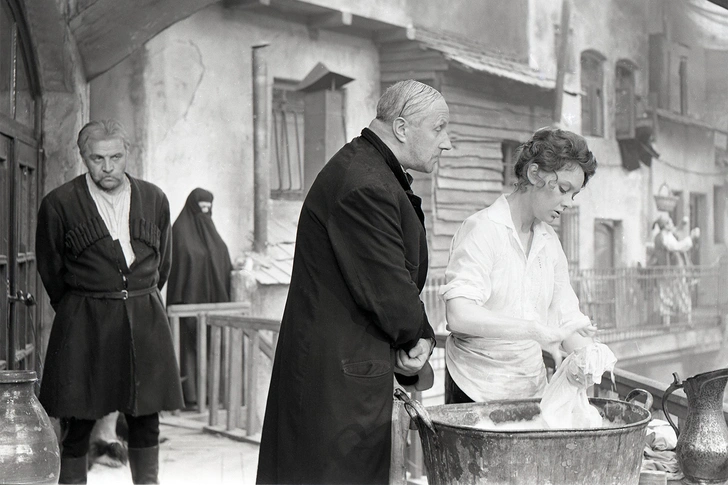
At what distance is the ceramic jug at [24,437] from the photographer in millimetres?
2639

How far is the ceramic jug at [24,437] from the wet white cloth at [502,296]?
1213 millimetres

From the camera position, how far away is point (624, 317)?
37.7 feet

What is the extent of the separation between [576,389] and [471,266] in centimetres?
44

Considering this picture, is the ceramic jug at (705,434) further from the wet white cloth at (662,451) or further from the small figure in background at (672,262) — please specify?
the small figure in background at (672,262)

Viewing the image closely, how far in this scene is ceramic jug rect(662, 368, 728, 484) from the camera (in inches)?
98.0

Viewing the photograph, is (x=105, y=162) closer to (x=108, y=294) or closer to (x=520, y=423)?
(x=108, y=294)

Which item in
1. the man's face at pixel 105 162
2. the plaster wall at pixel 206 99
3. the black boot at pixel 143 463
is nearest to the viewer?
the man's face at pixel 105 162

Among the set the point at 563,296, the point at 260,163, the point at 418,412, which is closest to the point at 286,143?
the point at 260,163

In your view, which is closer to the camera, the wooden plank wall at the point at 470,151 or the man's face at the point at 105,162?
the man's face at the point at 105,162

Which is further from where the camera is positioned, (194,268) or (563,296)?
(194,268)

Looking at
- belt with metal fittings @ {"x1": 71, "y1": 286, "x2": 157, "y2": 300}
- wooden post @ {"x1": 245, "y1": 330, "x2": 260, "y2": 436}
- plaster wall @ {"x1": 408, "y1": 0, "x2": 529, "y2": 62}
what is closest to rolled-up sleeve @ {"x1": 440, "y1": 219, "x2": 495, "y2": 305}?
belt with metal fittings @ {"x1": 71, "y1": 286, "x2": 157, "y2": 300}

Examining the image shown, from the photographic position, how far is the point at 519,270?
8.79 feet

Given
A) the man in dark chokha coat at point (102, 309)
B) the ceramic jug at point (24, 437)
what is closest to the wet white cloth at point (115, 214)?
the man in dark chokha coat at point (102, 309)

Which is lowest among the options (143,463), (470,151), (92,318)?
(143,463)
